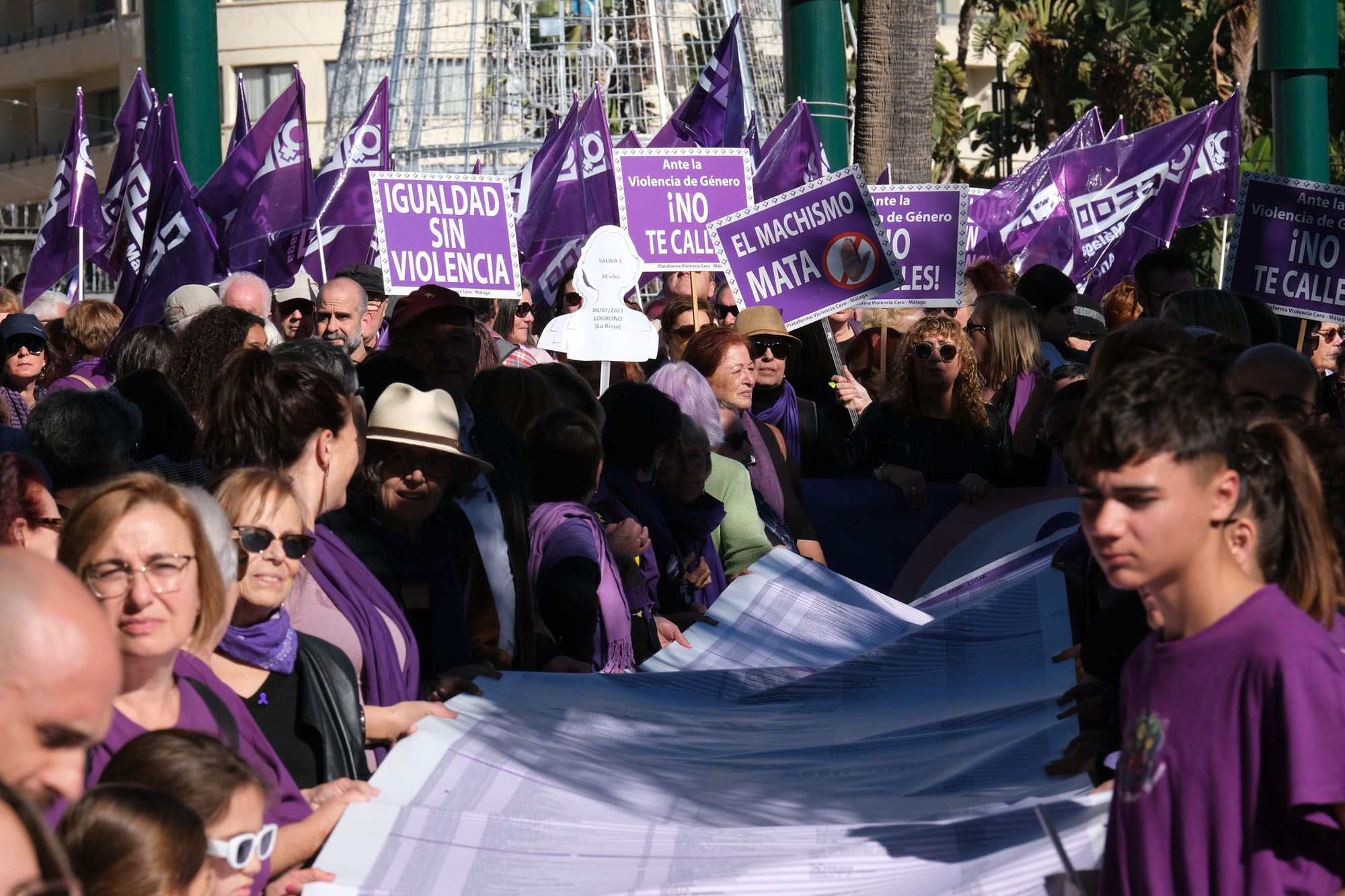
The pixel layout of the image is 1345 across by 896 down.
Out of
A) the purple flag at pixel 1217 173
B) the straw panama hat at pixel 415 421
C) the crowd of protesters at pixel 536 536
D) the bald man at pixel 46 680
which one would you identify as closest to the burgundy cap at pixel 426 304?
the crowd of protesters at pixel 536 536

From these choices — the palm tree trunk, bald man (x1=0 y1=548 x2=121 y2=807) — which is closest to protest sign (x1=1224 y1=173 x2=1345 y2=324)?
the palm tree trunk

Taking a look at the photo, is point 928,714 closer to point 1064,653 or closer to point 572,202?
point 1064,653

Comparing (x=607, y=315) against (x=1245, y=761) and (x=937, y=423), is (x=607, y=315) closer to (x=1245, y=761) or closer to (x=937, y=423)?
(x=937, y=423)

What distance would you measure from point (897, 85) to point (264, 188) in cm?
509

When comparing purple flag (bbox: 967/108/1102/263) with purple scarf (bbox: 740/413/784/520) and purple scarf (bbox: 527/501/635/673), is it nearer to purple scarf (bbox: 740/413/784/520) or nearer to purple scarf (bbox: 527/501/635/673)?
purple scarf (bbox: 740/413/784/520)

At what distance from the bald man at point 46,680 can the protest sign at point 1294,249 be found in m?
7.34

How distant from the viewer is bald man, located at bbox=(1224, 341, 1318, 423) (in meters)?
4.03

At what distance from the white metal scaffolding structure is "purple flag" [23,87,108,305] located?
8.81 m

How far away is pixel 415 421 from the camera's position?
17.2 feet

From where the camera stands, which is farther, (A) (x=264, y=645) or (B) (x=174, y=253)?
(B) (x=174, y=253)

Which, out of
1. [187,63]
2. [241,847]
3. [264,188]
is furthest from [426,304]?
[187,63]

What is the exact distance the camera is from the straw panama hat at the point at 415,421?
5234mm

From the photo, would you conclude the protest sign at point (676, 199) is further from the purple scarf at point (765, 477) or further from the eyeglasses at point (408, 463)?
the eyeglasses at point (408, 463)

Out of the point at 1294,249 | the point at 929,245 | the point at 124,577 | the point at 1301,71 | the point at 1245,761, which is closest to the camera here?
the point at 1245,761
